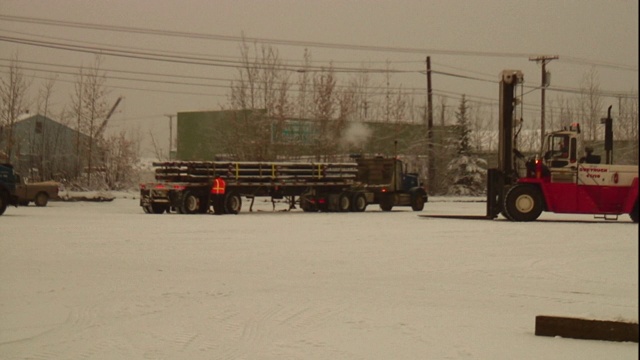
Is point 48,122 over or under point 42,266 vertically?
over

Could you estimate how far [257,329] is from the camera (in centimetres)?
1010

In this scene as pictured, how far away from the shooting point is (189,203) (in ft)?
119

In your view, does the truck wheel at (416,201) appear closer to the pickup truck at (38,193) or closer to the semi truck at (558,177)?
the semi truck at (558,177)

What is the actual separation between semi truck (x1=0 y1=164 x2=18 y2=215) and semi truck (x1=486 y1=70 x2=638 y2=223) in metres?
15.0

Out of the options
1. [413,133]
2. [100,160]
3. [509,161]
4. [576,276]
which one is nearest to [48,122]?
[100,160]

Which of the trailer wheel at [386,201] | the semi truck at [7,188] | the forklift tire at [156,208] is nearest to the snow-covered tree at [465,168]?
the trailer wheel at [386,201]

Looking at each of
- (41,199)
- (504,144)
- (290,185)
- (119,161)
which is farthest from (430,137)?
(504,144)

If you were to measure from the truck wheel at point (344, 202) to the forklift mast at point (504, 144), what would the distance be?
30.8 feet

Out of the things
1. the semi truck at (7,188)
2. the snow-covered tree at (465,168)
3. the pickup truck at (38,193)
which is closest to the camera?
the semi truck at (7,188)

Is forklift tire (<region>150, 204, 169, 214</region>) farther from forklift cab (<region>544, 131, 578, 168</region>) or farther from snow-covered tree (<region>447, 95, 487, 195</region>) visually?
snow-covered tree (<region>447, 95, 487, 195</region>)

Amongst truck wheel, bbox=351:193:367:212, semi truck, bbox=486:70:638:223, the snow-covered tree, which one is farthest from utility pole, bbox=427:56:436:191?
semi truck, bbox=486:70:638:223

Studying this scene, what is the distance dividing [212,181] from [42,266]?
20783 millimetres

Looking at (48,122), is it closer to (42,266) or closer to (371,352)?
(42,266)

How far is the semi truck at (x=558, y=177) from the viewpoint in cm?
2941
